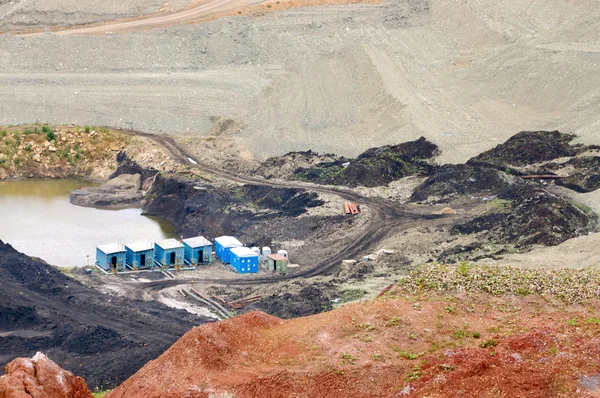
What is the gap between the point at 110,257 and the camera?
4322cm

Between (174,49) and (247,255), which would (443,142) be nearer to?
(247,255)

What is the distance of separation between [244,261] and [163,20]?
44858 mm

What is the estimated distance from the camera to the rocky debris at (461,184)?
5188cm

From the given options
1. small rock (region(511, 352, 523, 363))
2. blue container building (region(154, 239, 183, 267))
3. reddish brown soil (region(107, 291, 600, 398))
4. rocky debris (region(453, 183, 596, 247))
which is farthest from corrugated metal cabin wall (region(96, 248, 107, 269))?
small rock (region(511, 352, 523, 363))

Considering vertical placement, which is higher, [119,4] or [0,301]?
[119,4]

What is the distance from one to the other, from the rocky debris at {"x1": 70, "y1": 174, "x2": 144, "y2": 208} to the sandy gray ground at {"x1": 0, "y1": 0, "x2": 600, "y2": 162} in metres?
8.08

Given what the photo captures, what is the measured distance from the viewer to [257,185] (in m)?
54.8

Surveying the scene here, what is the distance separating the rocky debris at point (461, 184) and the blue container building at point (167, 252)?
47.2ft

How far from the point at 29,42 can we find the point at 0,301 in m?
45.2

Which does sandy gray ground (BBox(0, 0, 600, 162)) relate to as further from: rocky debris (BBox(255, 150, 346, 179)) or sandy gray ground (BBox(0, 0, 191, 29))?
sandy gray ground (BBox(0, 0, 191, 29))

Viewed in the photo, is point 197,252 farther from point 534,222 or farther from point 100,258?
point 534,222

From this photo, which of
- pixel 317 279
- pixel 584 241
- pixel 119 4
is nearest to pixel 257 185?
pixel 317 279

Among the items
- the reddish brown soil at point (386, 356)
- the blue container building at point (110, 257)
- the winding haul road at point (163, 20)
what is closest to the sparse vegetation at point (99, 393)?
the reddish brown soil at point (386, 356)

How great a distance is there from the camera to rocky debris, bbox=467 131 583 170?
185ft
